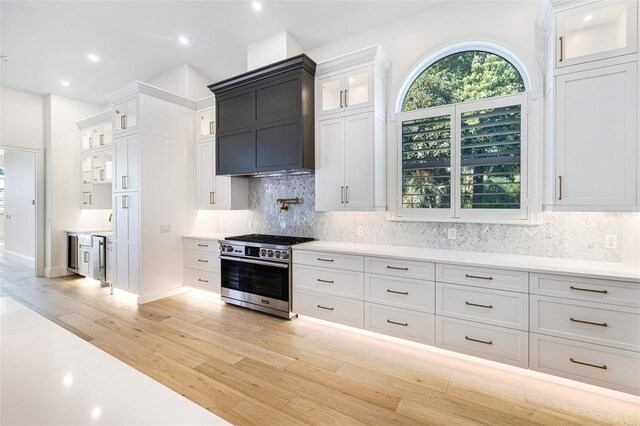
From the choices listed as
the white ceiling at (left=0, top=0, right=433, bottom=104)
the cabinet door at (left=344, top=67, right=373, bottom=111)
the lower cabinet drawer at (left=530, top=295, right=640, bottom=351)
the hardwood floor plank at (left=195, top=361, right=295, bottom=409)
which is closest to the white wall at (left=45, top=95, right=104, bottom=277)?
the white ceiling at (left=0, top=0, right=433, bottom=104)

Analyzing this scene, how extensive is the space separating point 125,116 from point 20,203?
5389mm

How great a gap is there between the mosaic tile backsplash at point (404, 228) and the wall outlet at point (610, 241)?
0.03 meters

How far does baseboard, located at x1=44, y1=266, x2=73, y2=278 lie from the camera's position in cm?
562

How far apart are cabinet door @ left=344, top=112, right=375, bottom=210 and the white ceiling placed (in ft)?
4.11

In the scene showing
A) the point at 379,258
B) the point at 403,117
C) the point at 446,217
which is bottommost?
the point at 379,258

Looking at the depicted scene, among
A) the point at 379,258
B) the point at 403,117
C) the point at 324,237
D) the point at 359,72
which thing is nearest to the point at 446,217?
the point at 379,258

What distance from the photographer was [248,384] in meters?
2.31

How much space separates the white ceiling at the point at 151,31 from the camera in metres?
3.41

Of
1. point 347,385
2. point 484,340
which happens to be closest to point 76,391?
point 347,385

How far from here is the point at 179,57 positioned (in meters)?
4.55

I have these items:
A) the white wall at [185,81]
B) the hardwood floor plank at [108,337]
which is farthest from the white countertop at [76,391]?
the white wall at [185,81]

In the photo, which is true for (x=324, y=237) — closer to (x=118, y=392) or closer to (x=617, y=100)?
(x=617, y=100)

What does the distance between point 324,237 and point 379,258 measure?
1.11m

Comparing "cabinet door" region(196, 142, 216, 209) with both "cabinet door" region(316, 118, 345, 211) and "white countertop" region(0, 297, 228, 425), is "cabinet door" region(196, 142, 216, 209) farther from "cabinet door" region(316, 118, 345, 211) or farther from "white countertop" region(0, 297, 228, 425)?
"white countertop" region(0, 297, 228, 425)
